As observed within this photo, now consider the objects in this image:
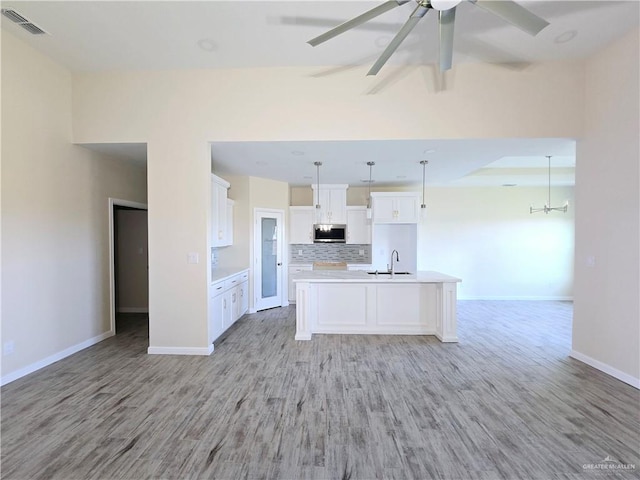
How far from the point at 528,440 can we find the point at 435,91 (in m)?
3.52

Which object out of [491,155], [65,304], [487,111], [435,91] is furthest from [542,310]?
[65,304]

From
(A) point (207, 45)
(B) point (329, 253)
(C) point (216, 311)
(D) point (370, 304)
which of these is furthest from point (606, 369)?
(A) point (207, 45)

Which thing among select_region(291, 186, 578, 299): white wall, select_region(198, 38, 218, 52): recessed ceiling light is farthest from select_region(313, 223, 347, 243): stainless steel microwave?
select_region(198, 38, 218, 52): recessed ceiling light

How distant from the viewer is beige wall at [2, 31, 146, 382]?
2.92 m

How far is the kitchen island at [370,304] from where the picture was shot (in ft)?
14.1

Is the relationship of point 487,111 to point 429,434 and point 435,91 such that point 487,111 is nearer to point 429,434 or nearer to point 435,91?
point 435,91

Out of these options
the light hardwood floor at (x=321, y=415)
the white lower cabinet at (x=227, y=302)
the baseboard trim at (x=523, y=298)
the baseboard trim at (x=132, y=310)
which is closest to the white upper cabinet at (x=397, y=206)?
the baseboard trim at (x=523, y=298)

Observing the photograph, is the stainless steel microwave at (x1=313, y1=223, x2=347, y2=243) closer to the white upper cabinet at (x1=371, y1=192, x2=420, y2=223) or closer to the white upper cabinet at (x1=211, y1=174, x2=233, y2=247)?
the white upper cabinet at (x1=371, y1=192, x2=420, y2=223)

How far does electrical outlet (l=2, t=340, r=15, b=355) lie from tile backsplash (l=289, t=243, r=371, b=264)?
4806 millimetres

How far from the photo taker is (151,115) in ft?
11.7

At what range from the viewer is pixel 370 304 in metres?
4.38

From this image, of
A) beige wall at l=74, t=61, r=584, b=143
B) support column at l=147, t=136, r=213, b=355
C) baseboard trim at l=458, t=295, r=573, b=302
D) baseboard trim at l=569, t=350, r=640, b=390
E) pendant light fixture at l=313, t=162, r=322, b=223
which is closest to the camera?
baseboard trim at l=569, t=350, r=640, b=390

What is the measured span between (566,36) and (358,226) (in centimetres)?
447

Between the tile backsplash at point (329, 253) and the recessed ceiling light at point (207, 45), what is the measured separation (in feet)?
14.8
